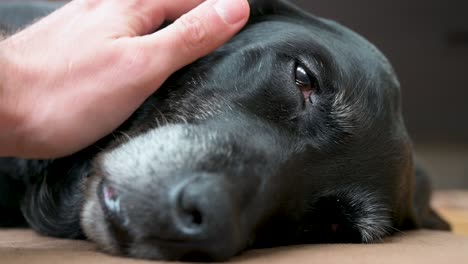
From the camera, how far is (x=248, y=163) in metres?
1.71

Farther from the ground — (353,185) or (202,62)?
(202,62)

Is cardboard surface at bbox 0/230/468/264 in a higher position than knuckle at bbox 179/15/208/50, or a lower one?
lower

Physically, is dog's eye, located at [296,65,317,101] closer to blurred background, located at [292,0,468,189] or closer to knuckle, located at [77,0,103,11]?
knuckle, located at [77,0,103,11]

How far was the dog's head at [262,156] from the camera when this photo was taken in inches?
62.1

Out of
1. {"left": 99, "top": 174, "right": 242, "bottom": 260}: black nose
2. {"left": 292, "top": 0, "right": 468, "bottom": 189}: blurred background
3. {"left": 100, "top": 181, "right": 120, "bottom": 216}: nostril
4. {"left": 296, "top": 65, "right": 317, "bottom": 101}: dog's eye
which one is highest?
{"left": 296, "top": 65, "right": 317, "bottom": 101}: dog's eye

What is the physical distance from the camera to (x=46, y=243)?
6.37 ft

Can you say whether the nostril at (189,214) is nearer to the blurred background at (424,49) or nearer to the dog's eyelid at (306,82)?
the dog's eyelid at (306,82)

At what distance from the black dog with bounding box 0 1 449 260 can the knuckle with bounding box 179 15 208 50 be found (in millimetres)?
193

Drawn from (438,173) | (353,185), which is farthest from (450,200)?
(353,185)

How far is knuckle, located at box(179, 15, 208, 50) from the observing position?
1912 millimetres

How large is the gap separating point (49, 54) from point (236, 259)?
787 mm

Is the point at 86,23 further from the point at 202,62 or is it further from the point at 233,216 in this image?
the point at 233,216

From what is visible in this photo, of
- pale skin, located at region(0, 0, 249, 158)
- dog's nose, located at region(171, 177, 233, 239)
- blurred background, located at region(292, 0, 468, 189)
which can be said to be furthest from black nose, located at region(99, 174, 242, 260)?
blurred background, located at region(292, 0, 468, 189)

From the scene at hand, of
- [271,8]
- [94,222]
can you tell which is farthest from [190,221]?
A: [271,8]
